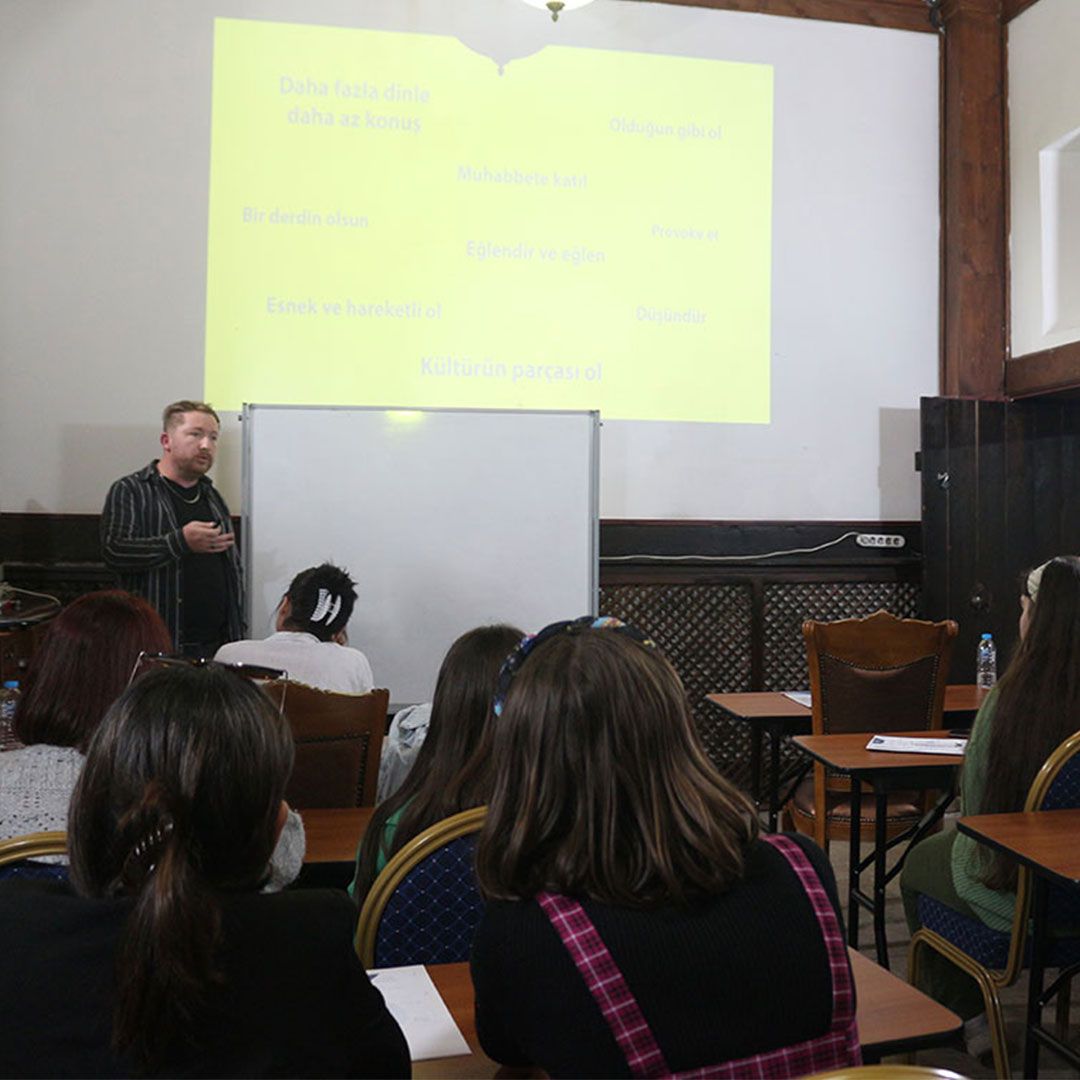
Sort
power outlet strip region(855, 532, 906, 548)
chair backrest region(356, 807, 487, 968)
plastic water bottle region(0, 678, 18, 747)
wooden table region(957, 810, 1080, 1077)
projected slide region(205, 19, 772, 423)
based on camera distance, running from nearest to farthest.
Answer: chair backrest region(356, 807, 487, 968)
wooden table region(957, 810, 1080, 1077)
plastic water bottle region(0, 678, 18, 747)
projected slide region(205, 19, 772, 423)
power outlet strip region(855, 532, 906, 548)

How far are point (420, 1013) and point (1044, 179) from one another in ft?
16.1

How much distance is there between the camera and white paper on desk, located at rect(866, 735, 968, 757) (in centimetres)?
279

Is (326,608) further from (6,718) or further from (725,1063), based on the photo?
(725,1063)

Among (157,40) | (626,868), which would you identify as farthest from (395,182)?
(626,868)

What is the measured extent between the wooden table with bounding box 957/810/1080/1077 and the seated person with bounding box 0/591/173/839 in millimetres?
1422

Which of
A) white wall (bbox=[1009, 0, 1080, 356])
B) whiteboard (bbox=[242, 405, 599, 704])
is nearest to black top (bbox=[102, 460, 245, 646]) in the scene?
whiteboard (bbox=[242, 405, 599, 704])

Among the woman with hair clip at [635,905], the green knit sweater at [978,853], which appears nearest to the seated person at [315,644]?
the green knit sweater at [978,853]

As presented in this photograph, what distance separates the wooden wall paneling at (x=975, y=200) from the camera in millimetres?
5227

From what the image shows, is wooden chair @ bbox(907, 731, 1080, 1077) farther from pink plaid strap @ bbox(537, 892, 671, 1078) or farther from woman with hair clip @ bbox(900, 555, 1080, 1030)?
pink plaid strap @ bbox(537, 892, 671, 1078)

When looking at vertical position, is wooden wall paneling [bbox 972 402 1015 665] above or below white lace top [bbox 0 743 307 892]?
above

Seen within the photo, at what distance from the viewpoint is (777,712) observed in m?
3.45

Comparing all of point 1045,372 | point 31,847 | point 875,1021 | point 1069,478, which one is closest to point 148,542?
point 31,847

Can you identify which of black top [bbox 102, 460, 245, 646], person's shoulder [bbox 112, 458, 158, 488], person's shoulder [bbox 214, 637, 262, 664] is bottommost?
person's shoulder [bbox 214, 637, 262, 664]

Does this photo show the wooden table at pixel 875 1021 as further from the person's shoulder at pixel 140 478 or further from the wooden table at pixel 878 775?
the person's shoulder at pixel 140 478
